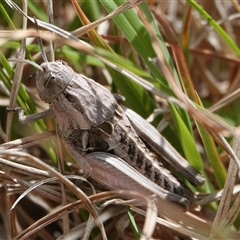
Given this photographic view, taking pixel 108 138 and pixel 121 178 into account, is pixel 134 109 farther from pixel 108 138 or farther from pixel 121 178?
pixel 121 178

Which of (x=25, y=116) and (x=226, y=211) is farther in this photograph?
(x=25, y=116)

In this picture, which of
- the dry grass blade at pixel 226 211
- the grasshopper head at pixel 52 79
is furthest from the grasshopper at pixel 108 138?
the dry grass blade at pixel 226 211

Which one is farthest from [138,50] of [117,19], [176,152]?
[176,152]

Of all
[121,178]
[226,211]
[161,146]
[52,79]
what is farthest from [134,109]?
[226,211]

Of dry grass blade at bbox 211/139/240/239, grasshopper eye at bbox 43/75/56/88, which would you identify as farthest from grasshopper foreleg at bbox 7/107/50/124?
dry grass blade at bbox 211/139/240/239

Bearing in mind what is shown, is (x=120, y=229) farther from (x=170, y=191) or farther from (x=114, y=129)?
(x=114, y=129)

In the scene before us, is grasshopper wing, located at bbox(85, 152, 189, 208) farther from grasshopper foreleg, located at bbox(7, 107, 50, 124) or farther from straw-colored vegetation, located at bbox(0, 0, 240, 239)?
grasshopper foreleg, located at bbox(7, 107, 50, 124)
